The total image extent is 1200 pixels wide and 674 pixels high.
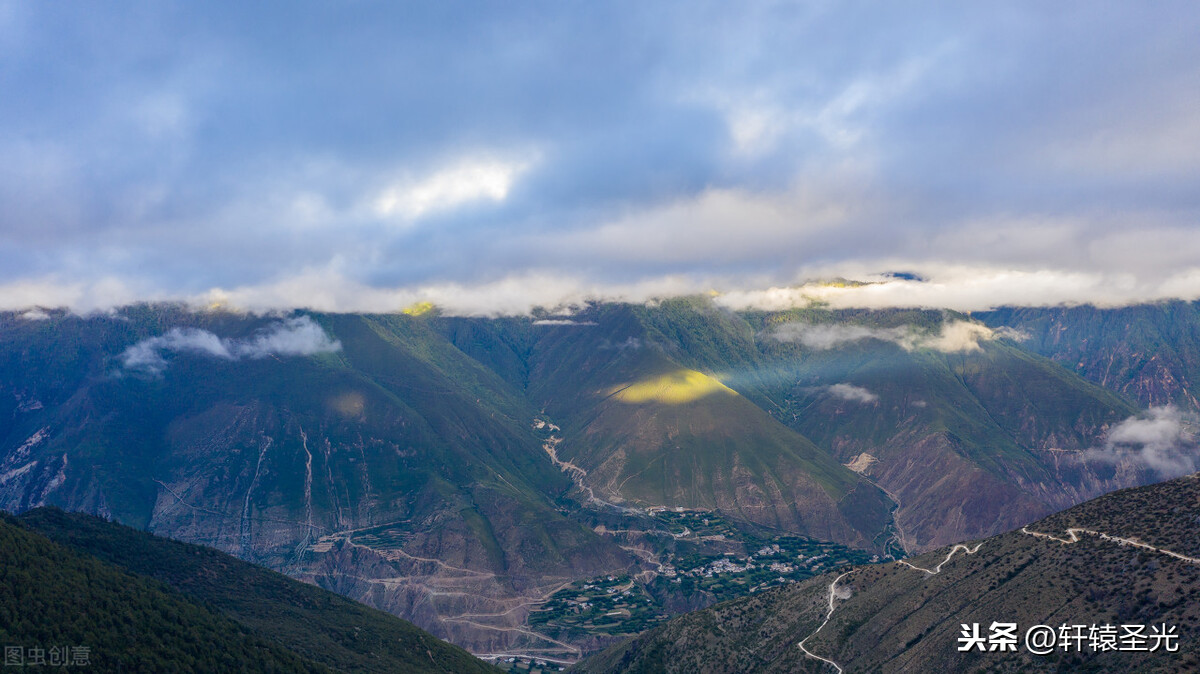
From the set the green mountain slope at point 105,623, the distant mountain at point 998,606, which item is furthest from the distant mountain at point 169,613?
the distant mountain at point 998,606

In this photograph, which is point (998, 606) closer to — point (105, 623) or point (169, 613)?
point (169, 613)

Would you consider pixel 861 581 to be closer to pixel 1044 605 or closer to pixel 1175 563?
pixel 1044 605

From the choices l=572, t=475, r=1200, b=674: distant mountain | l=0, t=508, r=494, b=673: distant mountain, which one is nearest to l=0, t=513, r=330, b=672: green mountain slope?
l=0, t=508, r=494, b=673: distant mountain

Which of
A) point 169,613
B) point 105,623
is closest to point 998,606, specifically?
point 169,613

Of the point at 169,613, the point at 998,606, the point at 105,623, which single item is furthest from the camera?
the point at 169,613

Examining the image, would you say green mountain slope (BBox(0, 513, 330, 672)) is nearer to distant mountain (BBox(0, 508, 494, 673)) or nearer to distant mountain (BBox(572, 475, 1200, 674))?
distant mountain (BBox(0, 508, 494, 673))
